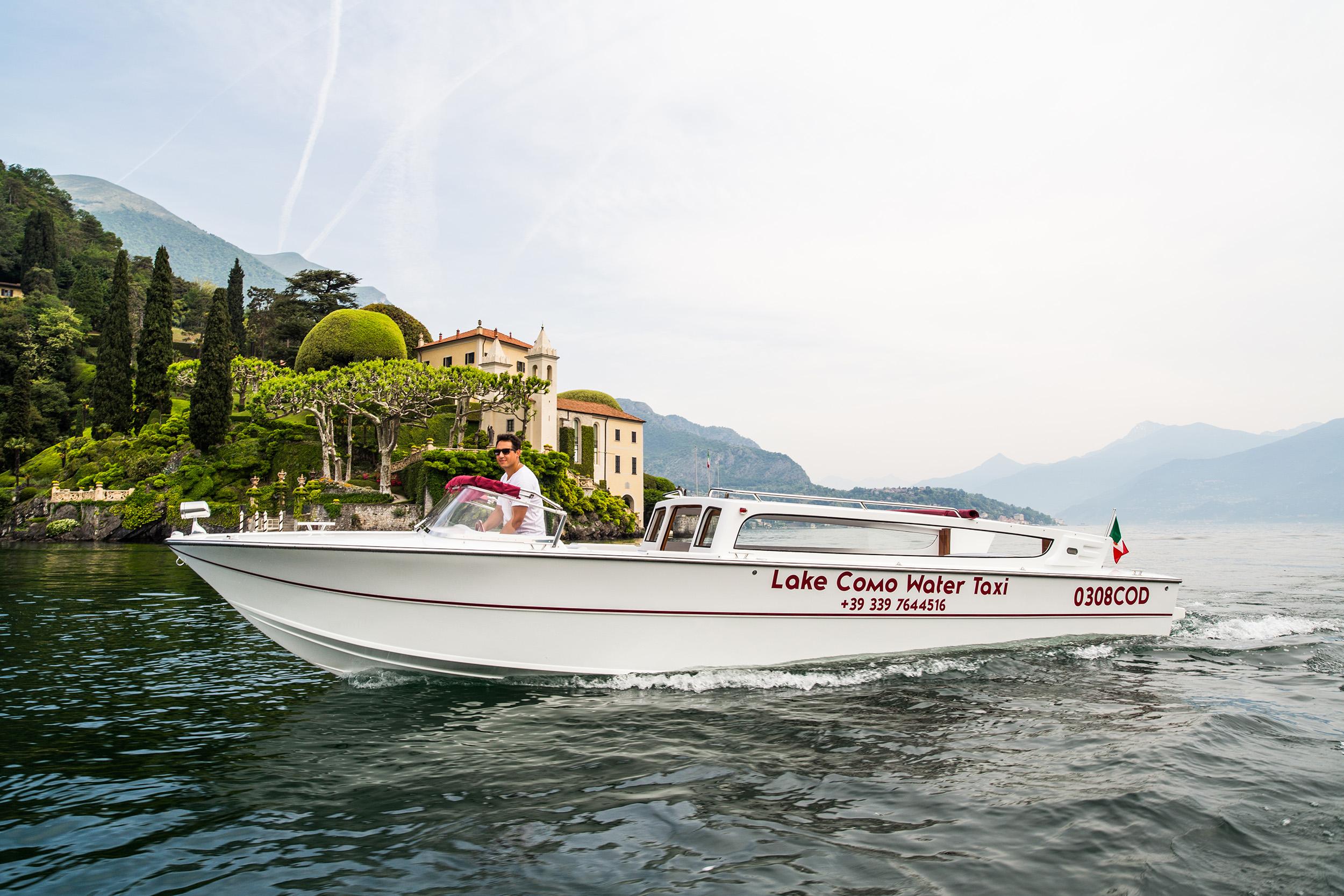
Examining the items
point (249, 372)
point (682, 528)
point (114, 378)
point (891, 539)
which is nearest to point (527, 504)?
point (682, 528)

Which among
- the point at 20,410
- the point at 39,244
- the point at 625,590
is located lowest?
the point at 625,590

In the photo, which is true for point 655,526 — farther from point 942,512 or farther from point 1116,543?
point 1116,543

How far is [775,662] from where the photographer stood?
7.43 metres

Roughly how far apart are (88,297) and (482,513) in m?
82.7

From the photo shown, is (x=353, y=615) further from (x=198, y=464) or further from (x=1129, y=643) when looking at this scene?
(x=198, y=464)

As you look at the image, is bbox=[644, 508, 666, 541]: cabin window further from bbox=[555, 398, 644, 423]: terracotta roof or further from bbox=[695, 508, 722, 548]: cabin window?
bbox=[555, 398, 644, 423]: terracotta roof

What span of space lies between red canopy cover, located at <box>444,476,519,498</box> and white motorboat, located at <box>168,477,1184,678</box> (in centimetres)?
2

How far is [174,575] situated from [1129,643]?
21.9 m

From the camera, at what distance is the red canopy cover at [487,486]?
7184mm

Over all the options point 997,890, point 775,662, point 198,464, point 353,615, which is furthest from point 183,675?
point 198,464

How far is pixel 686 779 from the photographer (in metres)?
5.02

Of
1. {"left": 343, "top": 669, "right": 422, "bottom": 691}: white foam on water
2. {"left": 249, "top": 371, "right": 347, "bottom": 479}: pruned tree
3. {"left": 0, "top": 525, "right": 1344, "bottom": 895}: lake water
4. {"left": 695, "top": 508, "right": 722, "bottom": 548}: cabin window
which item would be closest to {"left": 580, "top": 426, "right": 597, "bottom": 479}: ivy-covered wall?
{"left": 249, "top": 371, "right": 347, "bottom": 479}: pruned tree

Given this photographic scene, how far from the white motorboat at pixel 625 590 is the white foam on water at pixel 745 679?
11 cm

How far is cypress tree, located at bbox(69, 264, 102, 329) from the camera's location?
67.7m
